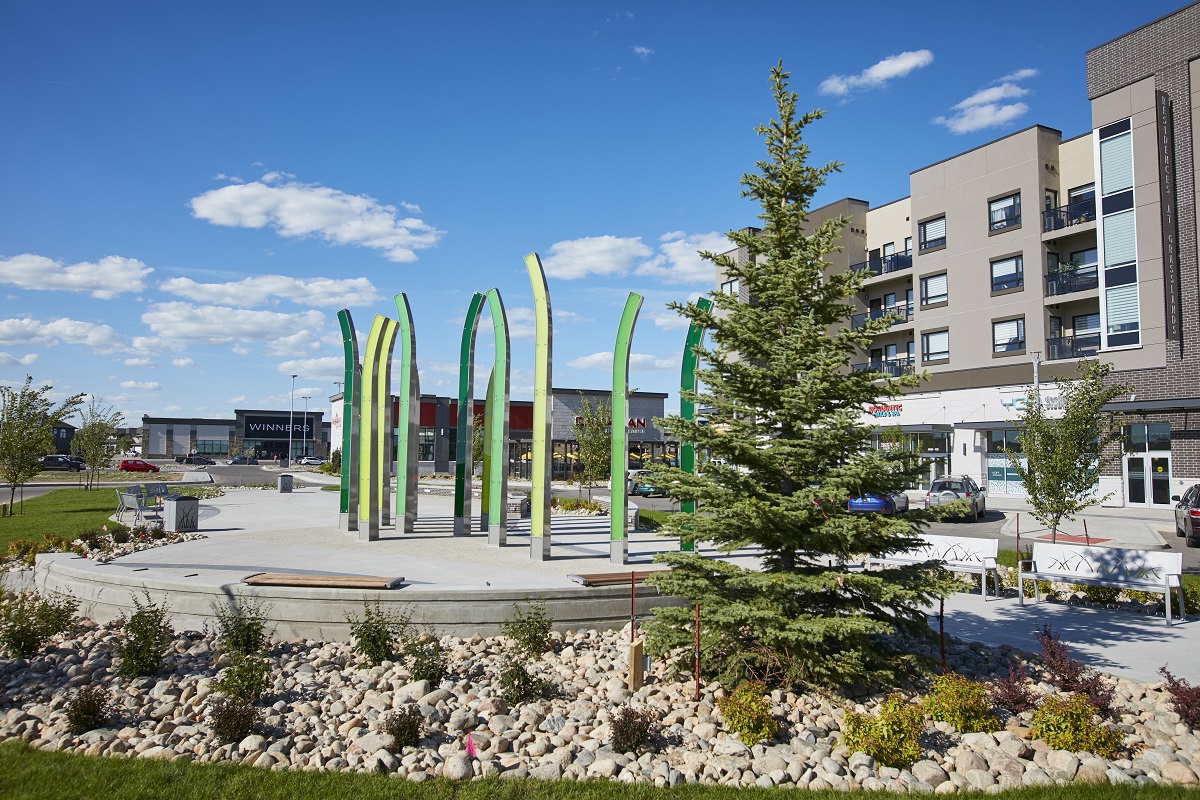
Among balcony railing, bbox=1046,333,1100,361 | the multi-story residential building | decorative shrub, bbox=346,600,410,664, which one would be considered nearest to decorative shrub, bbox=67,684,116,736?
decorative shrub, bbox=346,600,410,664

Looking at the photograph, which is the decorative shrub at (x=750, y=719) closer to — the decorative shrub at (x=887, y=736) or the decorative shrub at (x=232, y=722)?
the decorative shrub at (x=887, y=736)

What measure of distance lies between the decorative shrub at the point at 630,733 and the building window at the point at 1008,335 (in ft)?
119

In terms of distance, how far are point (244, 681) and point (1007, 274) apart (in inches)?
1547

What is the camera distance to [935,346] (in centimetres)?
4112

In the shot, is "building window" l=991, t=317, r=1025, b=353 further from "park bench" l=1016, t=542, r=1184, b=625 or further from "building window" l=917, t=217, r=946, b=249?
"park bench" l=1016, t=542, r=1184, b=625

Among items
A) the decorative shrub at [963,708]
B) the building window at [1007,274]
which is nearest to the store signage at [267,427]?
the building window at [1007,274]

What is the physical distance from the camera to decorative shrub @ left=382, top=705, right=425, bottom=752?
22.8 feet

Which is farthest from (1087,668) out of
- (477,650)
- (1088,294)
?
(1088,294)

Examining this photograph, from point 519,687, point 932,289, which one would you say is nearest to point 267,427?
point 932,289

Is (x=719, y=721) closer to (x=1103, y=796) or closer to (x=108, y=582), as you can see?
(x=1103, y=796)

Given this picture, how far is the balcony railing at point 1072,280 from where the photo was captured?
3434 cm

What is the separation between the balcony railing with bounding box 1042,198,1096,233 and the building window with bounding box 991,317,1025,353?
4.56 m

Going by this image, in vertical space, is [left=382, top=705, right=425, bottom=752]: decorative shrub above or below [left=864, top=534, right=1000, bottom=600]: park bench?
below

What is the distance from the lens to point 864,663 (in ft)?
27.7
